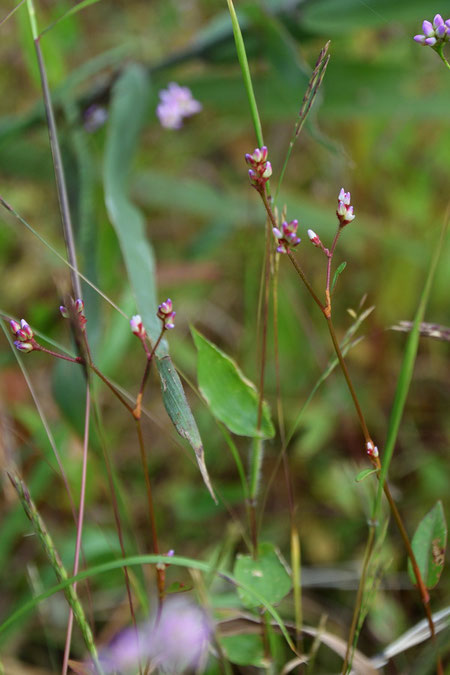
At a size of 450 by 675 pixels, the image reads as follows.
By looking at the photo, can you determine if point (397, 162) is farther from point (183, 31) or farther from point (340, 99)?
point (183, 31)

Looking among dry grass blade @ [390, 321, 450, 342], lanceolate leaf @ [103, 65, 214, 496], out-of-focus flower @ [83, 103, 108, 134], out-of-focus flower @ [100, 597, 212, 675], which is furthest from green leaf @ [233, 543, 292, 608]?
out-of-focus flower @ [83, 103, 108, 134]

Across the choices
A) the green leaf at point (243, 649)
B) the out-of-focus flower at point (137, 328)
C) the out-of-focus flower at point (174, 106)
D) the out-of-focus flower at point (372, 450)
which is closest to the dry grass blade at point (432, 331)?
the out-of-focus flower at point (372, 450)

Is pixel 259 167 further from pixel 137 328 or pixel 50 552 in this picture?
pixel 50 552

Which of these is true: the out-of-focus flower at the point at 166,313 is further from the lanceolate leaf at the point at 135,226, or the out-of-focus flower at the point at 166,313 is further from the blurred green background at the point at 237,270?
the blurred green background at the point at 237,270

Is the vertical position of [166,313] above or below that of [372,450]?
above

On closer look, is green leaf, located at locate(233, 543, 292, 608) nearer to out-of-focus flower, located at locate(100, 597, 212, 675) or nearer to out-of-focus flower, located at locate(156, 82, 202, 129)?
out-of-focus flower, located at locate(100, 597, 212, 675)

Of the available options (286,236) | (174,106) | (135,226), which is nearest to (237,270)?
(174,106)
